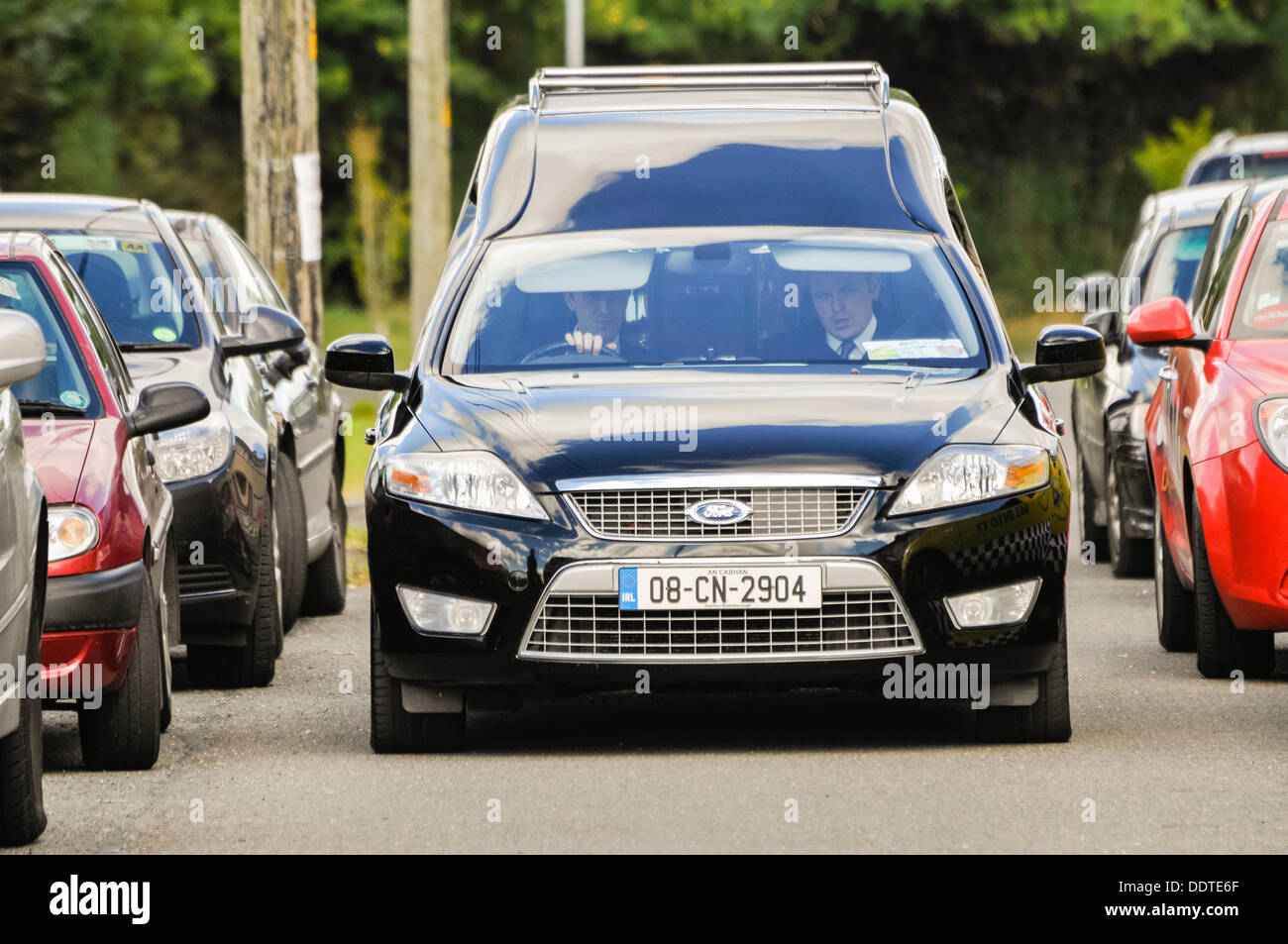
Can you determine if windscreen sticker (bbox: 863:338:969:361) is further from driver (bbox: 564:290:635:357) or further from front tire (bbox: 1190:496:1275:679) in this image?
front tire (bbox: 1190:496:1275:679)

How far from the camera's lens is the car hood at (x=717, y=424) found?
7.82 meters

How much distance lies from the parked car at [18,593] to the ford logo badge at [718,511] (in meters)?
1.83

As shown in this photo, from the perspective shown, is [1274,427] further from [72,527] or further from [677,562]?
[72,527]

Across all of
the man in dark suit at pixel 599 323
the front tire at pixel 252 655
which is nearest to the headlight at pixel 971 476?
the man in dark suit at pixel 599 323

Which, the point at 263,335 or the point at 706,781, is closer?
the point at 706,781

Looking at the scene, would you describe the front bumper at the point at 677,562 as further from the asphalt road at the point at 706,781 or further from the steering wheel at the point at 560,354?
the steering wheel at the point at 560,354

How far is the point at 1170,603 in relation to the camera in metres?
10.5

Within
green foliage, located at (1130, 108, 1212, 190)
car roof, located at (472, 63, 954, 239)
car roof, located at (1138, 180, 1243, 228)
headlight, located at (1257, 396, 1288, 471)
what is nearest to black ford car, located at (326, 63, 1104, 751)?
car roof, located at (472, 63, 954, 239)

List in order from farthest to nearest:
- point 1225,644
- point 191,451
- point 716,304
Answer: point 191,451
point 1225,644
point 716,304

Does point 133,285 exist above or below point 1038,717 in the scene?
above

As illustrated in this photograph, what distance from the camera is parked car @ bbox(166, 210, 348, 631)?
11727mm

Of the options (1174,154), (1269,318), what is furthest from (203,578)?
(1174,154)

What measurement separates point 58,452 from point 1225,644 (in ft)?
13.5

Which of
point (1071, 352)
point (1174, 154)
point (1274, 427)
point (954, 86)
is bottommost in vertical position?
point (1174, 154)
